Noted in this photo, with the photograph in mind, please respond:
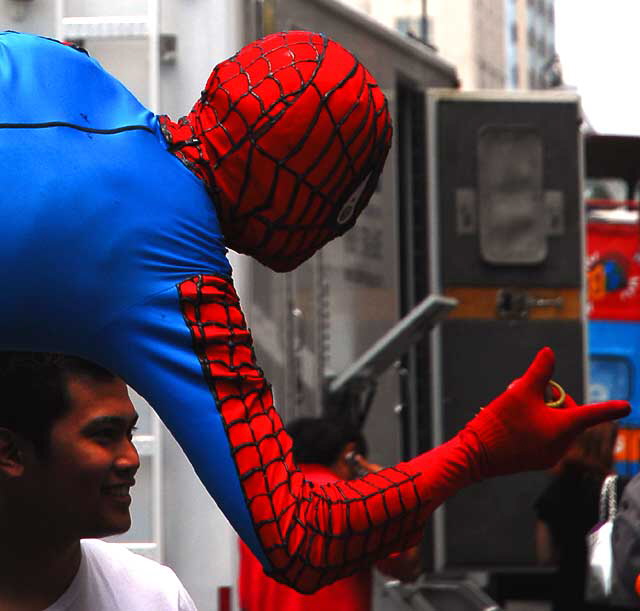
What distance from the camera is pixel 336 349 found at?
5949mm

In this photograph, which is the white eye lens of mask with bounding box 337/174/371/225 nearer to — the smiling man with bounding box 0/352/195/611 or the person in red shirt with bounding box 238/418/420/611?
the smiling man with bounding box 0/352/195/611

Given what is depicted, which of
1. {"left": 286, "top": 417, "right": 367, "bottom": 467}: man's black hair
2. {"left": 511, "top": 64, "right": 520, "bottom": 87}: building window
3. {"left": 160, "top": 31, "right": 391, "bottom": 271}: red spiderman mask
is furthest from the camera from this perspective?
{"left": 511, "top": 64, "right": 520, "bottom": 87}: building window

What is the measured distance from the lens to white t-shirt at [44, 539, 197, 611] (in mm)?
2293

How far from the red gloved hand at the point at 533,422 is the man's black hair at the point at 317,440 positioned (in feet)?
8.40

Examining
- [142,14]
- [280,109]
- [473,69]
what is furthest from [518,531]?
[473,69]

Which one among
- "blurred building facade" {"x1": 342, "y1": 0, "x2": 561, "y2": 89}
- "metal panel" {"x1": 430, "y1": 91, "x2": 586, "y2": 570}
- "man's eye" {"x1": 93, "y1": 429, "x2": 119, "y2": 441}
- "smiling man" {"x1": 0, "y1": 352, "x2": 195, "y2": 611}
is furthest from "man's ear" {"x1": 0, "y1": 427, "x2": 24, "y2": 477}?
"blurred building facade" {"x1": 342, "y1": 0, "x2": 561, "y2": 89}

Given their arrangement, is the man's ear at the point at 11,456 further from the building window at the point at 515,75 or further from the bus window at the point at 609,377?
the building window at the point at 515,75

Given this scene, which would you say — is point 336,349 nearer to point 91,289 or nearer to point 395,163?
point 395,163

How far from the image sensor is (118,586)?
7.83 feet

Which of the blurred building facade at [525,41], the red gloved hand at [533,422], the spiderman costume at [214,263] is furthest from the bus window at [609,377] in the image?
the blurred building facade at [525,41]

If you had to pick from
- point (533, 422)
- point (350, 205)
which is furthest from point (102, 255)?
point (533, 422)

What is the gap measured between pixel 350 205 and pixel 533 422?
52 cm

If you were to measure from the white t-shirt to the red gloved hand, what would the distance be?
0.53 metres

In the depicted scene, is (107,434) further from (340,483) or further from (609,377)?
(609,377)
